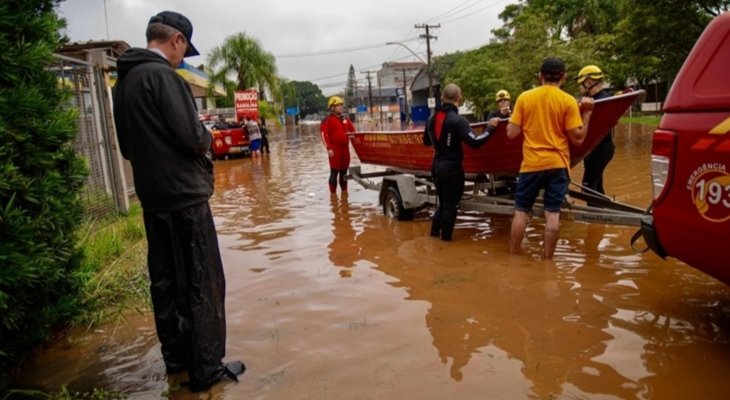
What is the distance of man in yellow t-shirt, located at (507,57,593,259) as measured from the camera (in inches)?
194

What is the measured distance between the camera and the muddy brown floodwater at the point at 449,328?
308 centimetres

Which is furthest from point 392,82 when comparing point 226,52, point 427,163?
→ point 427,163

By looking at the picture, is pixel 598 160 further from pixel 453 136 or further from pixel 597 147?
pixel 453 136

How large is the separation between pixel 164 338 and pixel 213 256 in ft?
1.98

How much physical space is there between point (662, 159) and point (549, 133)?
5.88ft


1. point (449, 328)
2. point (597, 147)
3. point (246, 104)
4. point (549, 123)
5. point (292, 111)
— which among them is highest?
point (292, 111)

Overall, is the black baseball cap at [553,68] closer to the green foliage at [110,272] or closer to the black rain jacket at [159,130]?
the black rain jacket at [159,130]

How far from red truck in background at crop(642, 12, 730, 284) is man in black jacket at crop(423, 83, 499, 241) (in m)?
2.70

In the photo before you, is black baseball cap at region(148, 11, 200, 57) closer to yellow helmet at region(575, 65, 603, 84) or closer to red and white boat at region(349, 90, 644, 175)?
red and white boat at region(349, 90, 644, 175)

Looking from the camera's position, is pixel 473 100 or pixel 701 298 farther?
pixel 473 100

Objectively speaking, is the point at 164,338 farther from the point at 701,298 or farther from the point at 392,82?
the point at 392,82

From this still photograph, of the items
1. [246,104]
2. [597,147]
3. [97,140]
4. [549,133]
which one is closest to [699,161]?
[549,133]

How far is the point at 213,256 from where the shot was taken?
3125 millimetres

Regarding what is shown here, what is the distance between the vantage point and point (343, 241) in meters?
6.78
